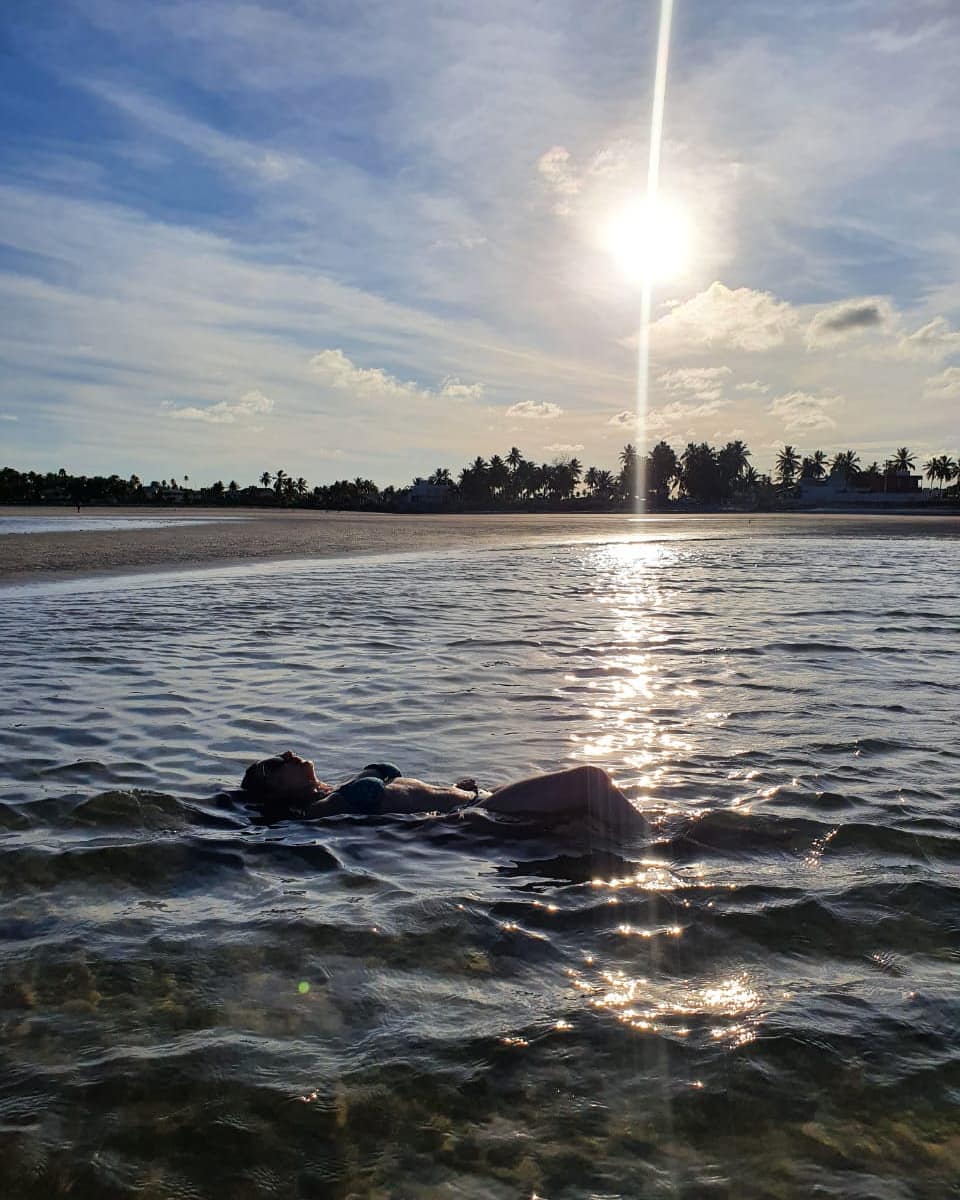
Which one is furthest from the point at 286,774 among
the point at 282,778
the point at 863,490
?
the point at 863,490

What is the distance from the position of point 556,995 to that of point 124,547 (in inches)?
1384

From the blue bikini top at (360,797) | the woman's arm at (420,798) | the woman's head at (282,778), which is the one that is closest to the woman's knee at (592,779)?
the woman's arm at (420,798)

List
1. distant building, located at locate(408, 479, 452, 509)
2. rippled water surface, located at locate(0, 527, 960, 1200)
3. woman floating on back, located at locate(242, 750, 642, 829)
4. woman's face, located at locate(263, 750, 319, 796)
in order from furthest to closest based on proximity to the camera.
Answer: distant building, located at locate(408, 479, 452, 509) < woman's face, located at locate(263, 750, 319, 796) < woman floating on back, located at locate(242, 750, 642, 829) < rippled water surface, located at locate(0, 527, 960, 1200)

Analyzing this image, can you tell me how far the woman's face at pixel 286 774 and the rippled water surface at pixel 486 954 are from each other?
1.08 ft

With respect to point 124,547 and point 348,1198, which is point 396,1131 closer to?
point 348,1198

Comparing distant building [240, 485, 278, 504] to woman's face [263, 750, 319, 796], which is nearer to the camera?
woman's face [263, 750, 319, 796]

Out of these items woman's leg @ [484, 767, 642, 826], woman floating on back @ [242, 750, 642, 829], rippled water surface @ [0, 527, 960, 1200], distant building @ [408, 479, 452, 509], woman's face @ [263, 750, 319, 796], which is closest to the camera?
rippled water surface @ [0, 527, 960, 1200]

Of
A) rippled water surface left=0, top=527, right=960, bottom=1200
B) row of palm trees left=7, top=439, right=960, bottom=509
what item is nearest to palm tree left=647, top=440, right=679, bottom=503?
row of palm trees left=7, top=439, right=960, bottom=509

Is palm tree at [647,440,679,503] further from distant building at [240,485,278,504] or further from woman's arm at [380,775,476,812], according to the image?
woman's arm at [380,775,476,812]

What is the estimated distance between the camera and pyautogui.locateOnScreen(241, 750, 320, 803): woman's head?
19.5ft

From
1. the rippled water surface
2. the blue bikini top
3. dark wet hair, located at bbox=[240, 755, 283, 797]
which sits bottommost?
the rippled water surface

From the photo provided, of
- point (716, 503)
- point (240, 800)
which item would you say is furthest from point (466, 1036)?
point (716, 503)

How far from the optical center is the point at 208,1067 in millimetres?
3191

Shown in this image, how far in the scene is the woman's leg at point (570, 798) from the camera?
554cm
